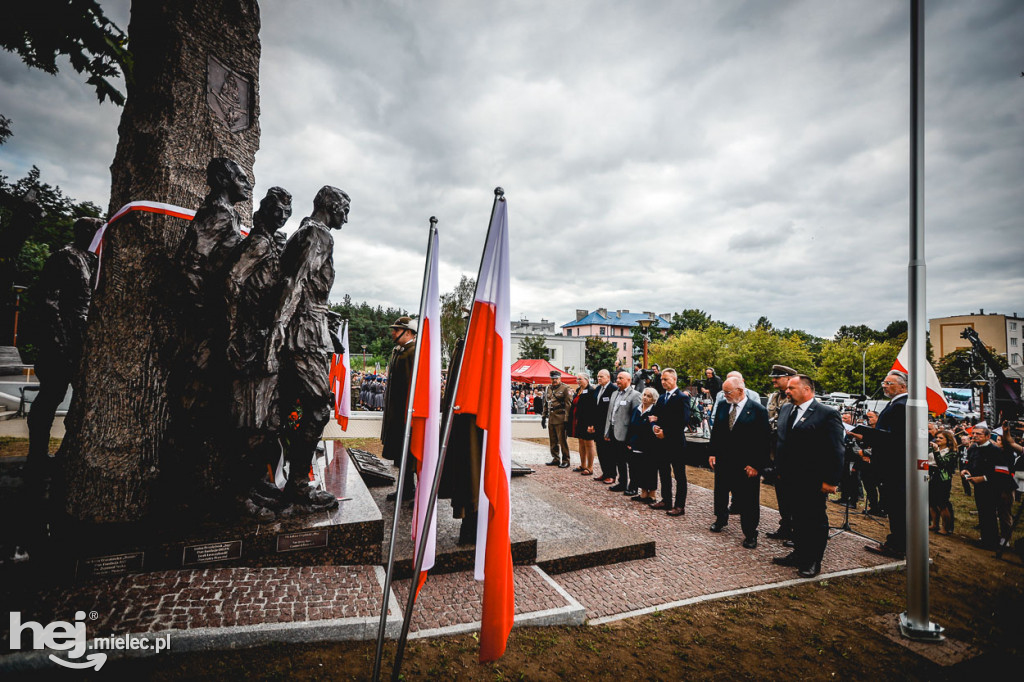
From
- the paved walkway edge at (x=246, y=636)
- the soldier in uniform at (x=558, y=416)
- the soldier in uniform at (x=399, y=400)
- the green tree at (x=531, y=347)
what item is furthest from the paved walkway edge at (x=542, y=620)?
the green tree at (x=531, y=347)

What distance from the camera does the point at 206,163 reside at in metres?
4.26

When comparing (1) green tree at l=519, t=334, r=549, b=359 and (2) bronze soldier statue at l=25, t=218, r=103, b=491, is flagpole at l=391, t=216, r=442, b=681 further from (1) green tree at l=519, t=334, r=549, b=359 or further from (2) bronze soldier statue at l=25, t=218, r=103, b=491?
(1) green tree at l=519, t=334, r=549, b=359

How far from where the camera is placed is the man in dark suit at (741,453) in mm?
5555

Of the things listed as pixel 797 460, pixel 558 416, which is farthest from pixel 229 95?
pixel 558 416

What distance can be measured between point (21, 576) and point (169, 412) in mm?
1336

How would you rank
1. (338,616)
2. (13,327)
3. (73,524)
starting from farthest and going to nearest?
(13,327) → (73,524) → (338,616)

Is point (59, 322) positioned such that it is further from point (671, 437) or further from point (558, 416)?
point (558, 416)

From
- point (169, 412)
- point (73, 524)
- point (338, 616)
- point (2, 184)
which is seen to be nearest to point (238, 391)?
point (169, 412)

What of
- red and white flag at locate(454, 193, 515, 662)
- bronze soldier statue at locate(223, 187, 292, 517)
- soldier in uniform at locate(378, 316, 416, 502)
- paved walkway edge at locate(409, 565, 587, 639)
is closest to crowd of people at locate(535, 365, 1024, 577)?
paved walkway edge at locate(409, 565, 587, 639)

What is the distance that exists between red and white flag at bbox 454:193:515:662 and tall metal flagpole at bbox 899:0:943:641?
11.7 ft

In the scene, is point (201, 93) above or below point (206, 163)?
above

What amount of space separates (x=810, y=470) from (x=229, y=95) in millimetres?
7271

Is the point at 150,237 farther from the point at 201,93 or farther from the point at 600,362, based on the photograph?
the point at 600,362

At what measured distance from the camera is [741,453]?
224 inches
